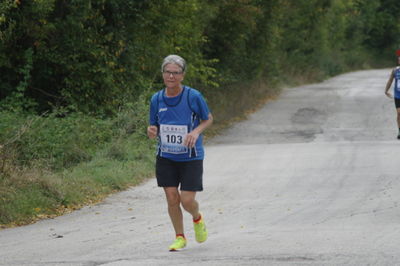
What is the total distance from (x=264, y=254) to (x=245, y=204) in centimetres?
381

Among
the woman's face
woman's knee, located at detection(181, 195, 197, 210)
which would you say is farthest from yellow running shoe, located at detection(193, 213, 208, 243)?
the woman's face

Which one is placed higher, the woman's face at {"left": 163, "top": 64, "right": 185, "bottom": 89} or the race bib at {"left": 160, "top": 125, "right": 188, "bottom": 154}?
the woman's face at {"left": 163, "top": 64, "right": 185, "bottom": 89}

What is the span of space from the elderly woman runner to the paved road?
63cm

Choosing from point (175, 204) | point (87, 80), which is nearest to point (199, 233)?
point (175, 204)

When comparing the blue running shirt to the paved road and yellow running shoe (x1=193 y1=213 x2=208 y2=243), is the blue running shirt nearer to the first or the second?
yellow running shoe (x1=193 y1=213 x2=208 y2=243)

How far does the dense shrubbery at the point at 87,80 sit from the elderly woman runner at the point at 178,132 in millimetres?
3276

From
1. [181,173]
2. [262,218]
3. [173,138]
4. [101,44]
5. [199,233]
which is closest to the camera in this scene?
[173,138]

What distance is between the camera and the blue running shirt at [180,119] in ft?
24.6

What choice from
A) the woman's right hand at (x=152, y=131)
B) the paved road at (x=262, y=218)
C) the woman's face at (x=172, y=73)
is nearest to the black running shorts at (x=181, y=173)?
the woman's right hand at (x=152, y=131)

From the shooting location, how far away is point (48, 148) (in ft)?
47.0

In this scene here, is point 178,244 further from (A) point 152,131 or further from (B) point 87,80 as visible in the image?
(B) point 87,80

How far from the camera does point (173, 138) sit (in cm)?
752

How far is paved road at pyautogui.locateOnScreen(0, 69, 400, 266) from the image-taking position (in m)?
7.37

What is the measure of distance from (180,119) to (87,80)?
10.4 metres
